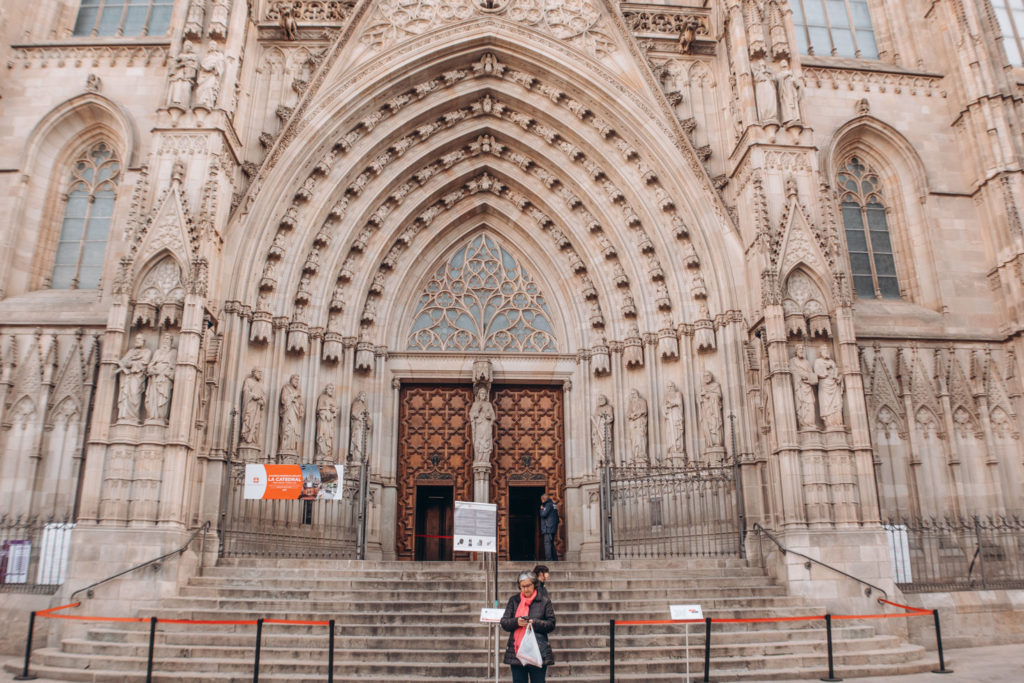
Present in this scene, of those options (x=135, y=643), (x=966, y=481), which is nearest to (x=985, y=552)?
(x=966, y=481)

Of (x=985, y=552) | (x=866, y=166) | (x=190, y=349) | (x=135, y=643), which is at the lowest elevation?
(x=135, y=643)

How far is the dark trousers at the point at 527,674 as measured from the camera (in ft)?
20.0

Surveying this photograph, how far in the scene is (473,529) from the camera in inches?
332

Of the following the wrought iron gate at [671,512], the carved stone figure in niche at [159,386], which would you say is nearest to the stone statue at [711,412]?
the wrought iron gate at [671,512]

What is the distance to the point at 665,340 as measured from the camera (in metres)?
15.5

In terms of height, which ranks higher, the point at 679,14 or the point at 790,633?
the point at 679,14

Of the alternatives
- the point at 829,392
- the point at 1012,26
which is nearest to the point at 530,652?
the point at 829,392

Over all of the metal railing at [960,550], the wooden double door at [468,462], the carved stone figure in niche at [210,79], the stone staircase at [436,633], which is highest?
the carved stone figure in niche at [210,79]

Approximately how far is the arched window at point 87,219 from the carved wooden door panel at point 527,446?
Result: 8.94 metres

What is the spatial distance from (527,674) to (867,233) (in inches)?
562

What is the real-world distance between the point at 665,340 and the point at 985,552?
278 inches

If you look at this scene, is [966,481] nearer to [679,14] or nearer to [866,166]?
[866,166]

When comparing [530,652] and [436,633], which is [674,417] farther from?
[530,652]

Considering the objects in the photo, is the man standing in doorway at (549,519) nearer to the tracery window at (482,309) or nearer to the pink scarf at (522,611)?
the tracery window at (482,309)
